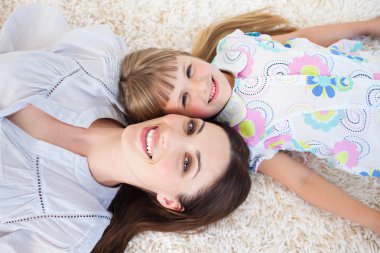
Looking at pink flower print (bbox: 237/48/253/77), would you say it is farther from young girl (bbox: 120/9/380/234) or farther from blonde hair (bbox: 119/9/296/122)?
blonde hair (bbox: 119/9/296/122)

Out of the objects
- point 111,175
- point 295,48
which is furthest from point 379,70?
point 111,175

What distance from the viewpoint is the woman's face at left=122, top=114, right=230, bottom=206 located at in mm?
891

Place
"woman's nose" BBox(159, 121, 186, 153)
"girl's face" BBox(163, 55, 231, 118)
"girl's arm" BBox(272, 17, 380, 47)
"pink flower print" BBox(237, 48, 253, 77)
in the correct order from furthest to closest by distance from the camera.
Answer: "girl's arm" BBox(272, 17, 380, 47) → "pink flower print" BBox(237, 48, 253, 77) → "girl's face" BBox(163, 55, 231, 118) → "woman's nose" BBox(159, 121, 186, 153)

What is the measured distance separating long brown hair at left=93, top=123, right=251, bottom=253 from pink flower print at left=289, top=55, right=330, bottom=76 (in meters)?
0.28

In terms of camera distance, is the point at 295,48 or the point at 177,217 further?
the point at 295,48

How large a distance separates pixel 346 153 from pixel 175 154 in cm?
53

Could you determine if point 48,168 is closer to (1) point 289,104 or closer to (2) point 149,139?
(2) point 149,139

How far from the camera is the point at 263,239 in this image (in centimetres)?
111

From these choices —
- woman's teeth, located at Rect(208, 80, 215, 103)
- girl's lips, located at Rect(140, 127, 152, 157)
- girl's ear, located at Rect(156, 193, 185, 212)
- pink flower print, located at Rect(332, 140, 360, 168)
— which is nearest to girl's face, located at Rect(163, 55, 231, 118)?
woman's teeth, located at Rect(208, 80, 215, 103)

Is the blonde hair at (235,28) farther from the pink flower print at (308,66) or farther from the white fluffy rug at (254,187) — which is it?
the pink flower print at (308,66)

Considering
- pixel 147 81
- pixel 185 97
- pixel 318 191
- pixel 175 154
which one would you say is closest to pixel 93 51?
pixel 147 81

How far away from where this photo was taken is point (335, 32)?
1.25 meters

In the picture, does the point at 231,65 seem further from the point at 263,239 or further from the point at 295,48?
the point at 263,239

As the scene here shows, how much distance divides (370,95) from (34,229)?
3.19ft
